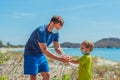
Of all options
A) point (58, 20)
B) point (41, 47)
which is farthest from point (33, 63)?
point (58, 20)

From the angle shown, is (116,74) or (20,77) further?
(116,74)

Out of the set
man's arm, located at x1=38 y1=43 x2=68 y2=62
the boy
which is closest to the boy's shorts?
man's arm, located at x1=38 y1=43 x2=68 y2=62

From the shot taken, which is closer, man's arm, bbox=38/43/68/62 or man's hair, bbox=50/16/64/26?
man's hair, bbox=50/16/64/26

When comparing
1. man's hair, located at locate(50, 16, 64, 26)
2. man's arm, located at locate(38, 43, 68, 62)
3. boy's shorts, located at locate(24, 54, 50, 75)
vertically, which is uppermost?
man's hair, located at locate(50, 16, 64, 26)

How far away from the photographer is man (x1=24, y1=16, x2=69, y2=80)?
7.27 metres

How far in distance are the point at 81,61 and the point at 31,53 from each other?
95cm

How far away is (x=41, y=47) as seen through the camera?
23.9 feet

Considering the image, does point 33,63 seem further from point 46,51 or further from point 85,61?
point 85,61

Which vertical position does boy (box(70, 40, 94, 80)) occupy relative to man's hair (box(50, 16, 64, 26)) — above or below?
below

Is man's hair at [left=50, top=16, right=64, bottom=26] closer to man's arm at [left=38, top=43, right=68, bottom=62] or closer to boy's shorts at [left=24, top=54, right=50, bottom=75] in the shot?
man's arm at [left=38, top=43, right=68, bottom=62]

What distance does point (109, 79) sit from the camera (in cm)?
1110

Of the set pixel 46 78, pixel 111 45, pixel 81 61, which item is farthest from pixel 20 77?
pixel 111 45

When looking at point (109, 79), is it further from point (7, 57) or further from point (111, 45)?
point (111, 45)

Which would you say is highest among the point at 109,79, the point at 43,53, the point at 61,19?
the point at 61,19
